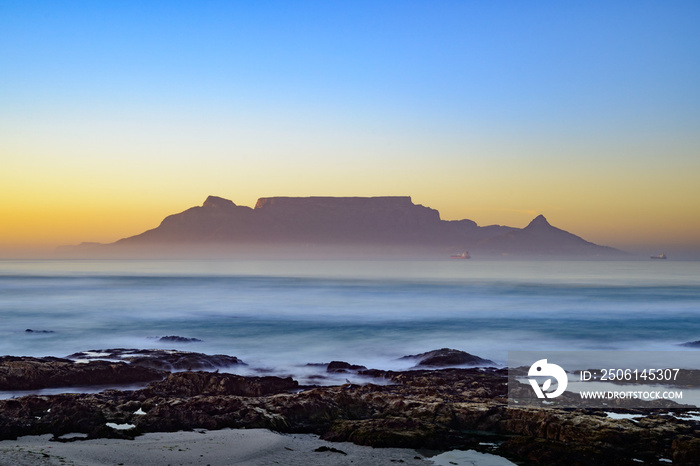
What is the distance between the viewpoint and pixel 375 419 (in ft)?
45.9

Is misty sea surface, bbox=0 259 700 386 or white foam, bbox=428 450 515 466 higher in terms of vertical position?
white foam, bbox=428 450 515 466

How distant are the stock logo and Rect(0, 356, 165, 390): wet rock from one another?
39.4ft

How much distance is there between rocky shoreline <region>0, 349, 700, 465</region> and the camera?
12180mm

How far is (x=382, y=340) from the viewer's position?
3278 centimetres

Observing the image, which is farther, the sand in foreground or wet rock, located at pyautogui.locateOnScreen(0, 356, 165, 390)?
wet rock, located at pyautogui.locateOnScreen(0, 356, 165, 390)

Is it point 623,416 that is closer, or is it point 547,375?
point 623,416

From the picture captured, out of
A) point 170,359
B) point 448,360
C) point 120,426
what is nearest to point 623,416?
point 448,360

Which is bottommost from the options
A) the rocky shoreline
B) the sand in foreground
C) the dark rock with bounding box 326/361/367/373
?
the dark rock with bounding box 326/361/367/373

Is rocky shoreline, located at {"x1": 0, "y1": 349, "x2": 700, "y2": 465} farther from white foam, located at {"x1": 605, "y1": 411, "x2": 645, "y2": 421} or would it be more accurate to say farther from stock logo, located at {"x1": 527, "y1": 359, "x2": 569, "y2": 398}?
stock logo, located at {"x1": 527, "y1": 359, "x2": 569, "y2": 398}

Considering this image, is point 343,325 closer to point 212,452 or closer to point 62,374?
point 62,374

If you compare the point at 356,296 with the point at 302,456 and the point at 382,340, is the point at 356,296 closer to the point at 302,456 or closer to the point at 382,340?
the point at 382,340

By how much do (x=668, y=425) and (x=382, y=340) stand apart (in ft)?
66.8

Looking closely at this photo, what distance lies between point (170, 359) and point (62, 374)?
13.5 feet

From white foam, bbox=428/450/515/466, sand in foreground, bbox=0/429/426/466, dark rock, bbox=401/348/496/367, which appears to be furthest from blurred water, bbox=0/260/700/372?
white foam, bbox=428/450/515/466
